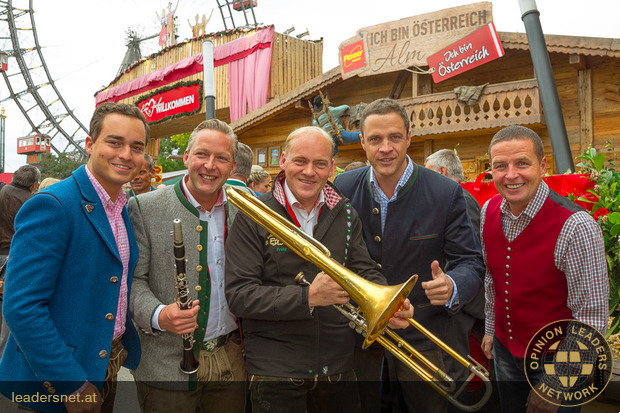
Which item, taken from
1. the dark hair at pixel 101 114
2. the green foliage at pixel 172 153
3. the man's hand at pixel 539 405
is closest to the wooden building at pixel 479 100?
the man's hand at pixel 539 405

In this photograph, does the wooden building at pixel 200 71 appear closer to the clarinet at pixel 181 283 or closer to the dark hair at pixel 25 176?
the dark hair at pixel 25 176

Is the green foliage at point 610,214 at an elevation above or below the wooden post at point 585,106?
below

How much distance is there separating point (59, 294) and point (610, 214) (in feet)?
11.3

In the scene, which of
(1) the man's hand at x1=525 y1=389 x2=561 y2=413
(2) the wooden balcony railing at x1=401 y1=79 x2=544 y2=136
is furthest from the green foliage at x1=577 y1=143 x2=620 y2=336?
(2) the wooden balcony railing at x1=401 y1=79 x2=544 y2=136

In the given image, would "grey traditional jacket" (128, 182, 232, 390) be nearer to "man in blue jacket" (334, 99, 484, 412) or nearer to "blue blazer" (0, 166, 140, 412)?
"blue blazer" (0, 166, 140, 412)

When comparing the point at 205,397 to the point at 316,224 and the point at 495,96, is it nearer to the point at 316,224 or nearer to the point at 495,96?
the point at 316,224

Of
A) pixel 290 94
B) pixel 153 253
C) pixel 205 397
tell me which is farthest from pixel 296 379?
pixel 290 94

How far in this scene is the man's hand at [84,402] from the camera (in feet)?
5.95

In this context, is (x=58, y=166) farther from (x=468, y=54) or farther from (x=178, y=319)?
(x=178, y=319)

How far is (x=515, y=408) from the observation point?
102 inches

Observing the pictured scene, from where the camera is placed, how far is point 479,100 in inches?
355

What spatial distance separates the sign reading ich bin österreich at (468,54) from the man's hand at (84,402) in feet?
28.6

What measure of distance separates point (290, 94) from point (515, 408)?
401 inches

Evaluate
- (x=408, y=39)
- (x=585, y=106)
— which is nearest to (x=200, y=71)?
(x=408, y=39)
